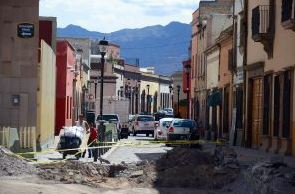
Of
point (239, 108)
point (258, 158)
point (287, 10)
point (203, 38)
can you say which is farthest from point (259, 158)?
point (203, 38)

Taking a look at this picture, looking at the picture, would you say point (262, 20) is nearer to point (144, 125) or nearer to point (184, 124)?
point (184, 124)

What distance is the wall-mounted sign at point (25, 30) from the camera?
26.4 meters

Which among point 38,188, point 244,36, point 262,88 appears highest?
point 244,36

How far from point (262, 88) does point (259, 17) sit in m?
3.37

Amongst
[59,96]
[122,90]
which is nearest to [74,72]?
[59,96]

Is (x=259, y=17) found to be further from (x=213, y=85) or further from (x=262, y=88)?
(x=213, y=85)

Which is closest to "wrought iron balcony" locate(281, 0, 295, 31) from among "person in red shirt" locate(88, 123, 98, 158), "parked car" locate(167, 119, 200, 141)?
"person in red shirt" locate(88, 123, 98, 158)

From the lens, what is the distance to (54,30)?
121 feet

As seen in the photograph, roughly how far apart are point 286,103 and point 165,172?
879cm

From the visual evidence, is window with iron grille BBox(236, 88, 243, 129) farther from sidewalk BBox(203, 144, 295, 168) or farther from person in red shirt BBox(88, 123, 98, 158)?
person in red shirt BBox(88, 123, 98, 158)

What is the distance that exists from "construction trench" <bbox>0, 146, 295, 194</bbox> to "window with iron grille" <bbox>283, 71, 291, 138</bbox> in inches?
213

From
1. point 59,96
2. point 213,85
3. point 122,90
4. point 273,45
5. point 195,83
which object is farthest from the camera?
point 122,90

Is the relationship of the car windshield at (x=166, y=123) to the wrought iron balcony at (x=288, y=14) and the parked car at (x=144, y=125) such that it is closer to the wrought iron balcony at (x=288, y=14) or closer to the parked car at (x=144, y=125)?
the wrought iron balcony at (x=288, y=14)

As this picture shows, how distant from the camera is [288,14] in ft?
86.5
